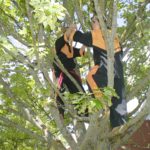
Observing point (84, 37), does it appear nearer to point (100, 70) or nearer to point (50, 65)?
point (100, 70)

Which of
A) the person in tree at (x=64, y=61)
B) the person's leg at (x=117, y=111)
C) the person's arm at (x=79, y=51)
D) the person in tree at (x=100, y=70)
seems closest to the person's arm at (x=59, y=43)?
the person in tree at (x=64, y=61)

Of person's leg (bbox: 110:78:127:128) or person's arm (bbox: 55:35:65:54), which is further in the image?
person's arm (bbox: 55:35:65:54)

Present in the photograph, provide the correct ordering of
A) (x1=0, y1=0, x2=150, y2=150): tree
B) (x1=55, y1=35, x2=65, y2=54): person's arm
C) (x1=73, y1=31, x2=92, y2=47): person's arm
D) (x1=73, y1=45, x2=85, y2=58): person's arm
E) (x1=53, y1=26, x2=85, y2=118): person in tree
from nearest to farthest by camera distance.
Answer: (x1=0, y1=0, x2=150, y2=150): tree < (x1=73, y1=31, x2=92, y2=47): person's arm < (x1=55, y1=35, x2=65, y2=54): person's arm < (x1=53, y1=26, x2=85, y2=118): person in tree < (x1=73, y1=45, x2=85, y2=58): person's arm

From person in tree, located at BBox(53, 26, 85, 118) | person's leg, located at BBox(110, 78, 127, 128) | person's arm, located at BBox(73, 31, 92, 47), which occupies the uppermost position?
person's arm, located at BBox(73, 31, 92, 47)

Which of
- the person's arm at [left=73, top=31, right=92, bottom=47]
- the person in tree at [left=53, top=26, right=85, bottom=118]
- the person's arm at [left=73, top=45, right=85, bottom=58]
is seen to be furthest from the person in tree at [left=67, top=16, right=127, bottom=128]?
the person's arm at [left=73, top=45, right=85, bottom=58]

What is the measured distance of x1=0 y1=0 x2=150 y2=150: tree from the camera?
4508 millimetres

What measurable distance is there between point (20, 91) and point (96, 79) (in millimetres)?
3213

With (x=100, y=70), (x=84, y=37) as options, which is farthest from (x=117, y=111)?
(x=84, y=37)

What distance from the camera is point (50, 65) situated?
6.34 metres

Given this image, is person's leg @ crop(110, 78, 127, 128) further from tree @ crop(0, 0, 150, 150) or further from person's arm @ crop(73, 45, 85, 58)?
person's arm @ crop(73, 45, 85, 58)

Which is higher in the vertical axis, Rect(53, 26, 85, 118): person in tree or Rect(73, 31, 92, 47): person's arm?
Rect(73, 31, 92, 47): person's arm

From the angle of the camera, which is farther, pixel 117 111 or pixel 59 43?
pixel 59 43

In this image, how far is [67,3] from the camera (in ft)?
23.2

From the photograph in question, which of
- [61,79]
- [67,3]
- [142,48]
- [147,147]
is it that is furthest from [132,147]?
[67,3]
